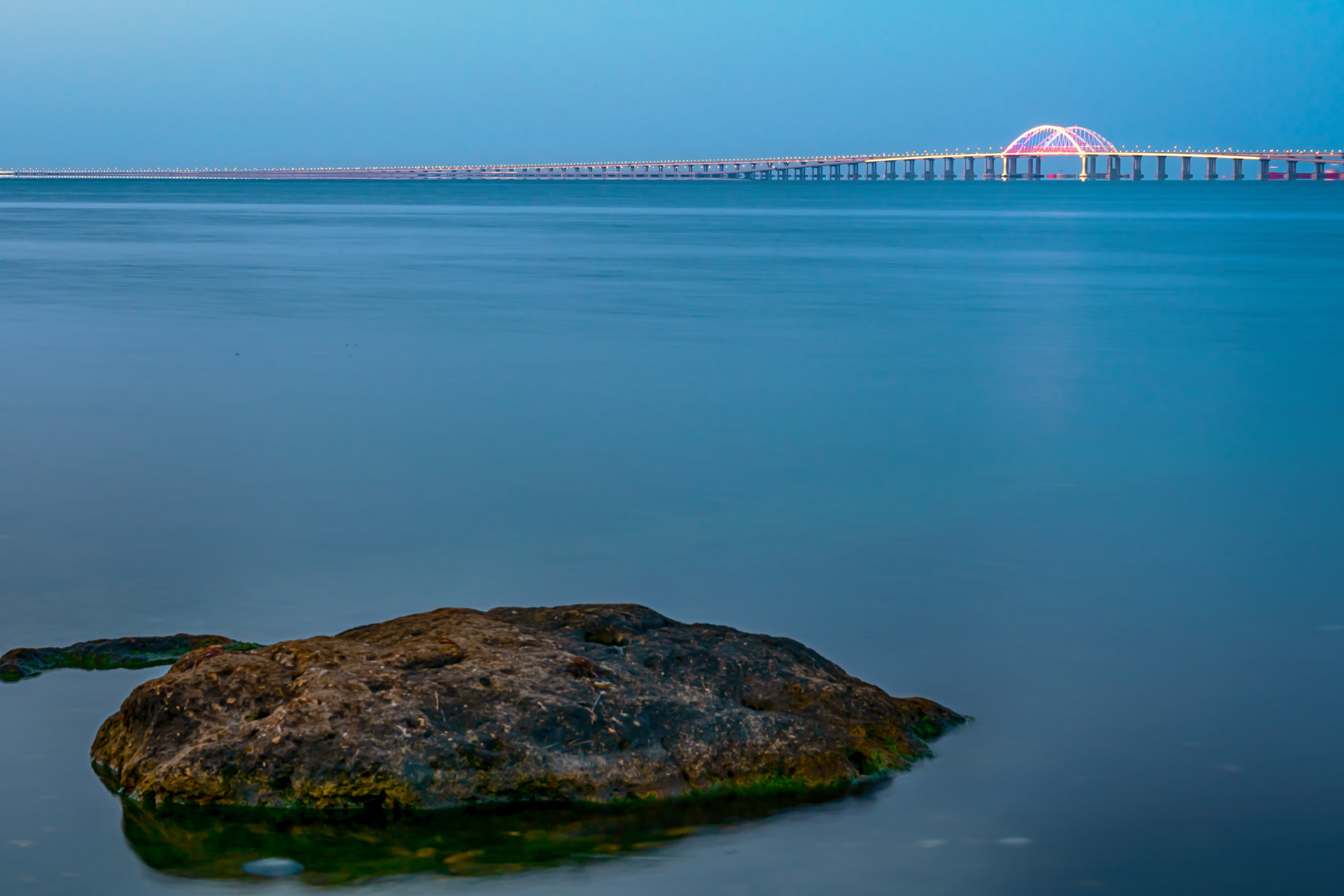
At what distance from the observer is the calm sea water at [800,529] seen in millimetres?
4090

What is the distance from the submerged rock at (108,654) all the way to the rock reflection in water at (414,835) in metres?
1.14

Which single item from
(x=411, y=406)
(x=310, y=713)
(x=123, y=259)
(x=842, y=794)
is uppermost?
(x=310, y=713)

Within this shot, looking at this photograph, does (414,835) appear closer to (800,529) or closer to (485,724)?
(485,724)

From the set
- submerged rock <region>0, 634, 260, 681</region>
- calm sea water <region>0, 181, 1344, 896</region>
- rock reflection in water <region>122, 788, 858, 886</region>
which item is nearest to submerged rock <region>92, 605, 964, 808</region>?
rock reflection in water <region>122, 788, 858, 886</region>

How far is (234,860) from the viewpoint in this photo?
3.91 metres

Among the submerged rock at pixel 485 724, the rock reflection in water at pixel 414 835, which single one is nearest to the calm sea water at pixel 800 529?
the rock reflection in water at pixel 414 835

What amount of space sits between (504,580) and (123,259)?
90.7 ft

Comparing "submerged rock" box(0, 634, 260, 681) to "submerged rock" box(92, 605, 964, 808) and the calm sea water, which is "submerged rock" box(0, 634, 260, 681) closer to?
the calm sea water

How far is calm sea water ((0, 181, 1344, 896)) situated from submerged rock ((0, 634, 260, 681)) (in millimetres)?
97

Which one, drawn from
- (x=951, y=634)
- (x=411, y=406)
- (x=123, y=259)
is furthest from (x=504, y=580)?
(x=123, y=259)

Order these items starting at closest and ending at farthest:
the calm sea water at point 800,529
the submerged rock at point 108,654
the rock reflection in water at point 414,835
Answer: the rock reflection in water at point 414,835 < the calm sea water at point 800,529 < the submerged rock at point 108,654

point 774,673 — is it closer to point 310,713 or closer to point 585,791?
point 585,791

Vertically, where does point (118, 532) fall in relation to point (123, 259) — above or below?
above

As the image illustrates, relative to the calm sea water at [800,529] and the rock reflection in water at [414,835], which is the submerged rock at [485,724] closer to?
the rock reflection in water at [414,835]
